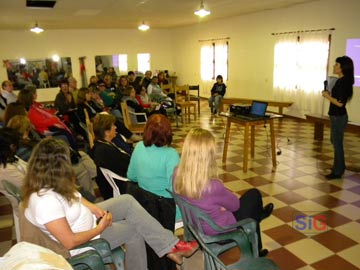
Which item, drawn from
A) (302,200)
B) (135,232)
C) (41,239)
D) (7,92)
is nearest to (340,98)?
(302,200)

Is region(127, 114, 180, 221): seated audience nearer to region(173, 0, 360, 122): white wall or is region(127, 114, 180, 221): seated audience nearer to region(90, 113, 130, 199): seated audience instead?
region(90, 113, 130, 199): seated audience

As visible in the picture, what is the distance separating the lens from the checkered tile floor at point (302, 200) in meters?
2.55

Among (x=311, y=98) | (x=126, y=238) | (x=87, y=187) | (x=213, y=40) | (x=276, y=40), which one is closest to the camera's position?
(x=126, y=238)

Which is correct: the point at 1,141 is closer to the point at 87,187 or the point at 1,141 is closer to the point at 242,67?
the point at 87,187

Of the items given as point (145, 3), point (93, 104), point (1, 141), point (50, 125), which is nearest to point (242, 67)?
point (145, 3)

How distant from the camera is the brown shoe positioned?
82.5 inches

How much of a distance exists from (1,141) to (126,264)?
4.15ft

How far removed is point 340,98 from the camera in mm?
3768

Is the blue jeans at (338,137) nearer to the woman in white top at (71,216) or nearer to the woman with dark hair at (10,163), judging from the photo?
the woman in white top at (71,216)

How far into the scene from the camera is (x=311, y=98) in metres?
7.29

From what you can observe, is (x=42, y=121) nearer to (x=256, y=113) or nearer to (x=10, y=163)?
(x=10, y=163)

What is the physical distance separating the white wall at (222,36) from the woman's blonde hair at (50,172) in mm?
6166

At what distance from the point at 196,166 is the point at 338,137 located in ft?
8.86

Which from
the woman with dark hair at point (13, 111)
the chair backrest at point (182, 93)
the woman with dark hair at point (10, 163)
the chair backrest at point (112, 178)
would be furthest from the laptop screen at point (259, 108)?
the chair backrest at point (182, 93)
